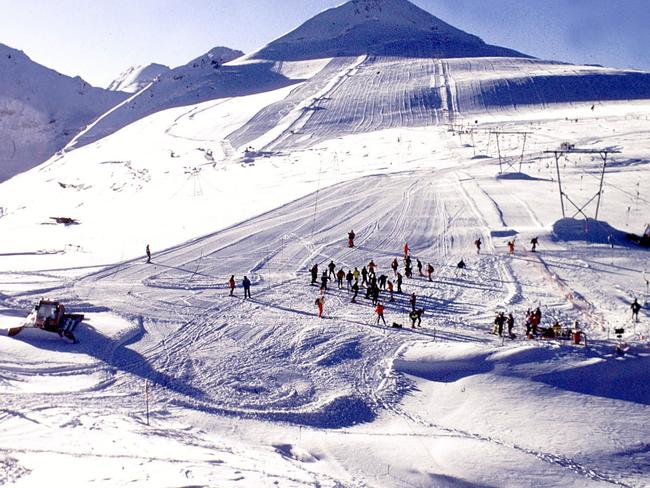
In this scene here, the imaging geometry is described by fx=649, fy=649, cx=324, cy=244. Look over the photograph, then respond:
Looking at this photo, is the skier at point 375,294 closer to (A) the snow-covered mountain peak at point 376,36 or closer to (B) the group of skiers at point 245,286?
(B) the group of skiers at point 245,286

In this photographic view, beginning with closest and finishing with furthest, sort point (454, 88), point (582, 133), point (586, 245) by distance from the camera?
point (586, 245) → point (582, 133) → point (454, 88)

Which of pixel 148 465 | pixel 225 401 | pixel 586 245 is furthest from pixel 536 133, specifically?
pixel 148 465

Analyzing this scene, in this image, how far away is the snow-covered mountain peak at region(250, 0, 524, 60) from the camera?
353 feet

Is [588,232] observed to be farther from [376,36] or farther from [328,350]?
[376,36]

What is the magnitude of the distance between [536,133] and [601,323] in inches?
1552

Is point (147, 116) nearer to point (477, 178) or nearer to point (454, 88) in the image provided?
point (454, 88)

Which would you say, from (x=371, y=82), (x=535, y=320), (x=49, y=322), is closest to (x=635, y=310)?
(x=535, y=320)

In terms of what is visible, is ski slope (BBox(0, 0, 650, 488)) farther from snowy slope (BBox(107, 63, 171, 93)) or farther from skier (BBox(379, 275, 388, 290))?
snowy slope (BBox(107, 63, 171, 93))

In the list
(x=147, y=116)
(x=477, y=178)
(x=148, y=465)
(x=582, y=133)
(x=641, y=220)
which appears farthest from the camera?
(x=147, y=116)

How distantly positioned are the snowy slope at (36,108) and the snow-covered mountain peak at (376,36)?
1201 inches

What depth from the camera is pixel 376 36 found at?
11669 cm

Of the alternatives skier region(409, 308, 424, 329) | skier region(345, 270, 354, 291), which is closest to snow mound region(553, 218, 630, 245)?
skier region(345, 270, 354, 291)

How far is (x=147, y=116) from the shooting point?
8756 cm

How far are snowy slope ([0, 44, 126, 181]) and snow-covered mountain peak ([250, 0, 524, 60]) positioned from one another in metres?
30.5
